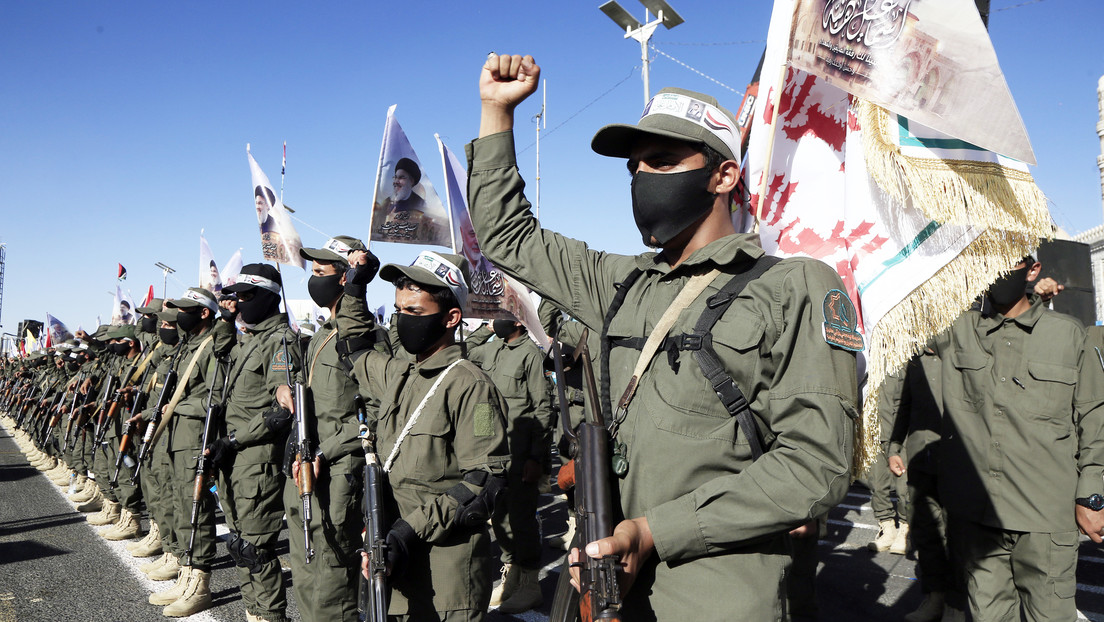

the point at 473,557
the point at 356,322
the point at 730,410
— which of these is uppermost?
the point at 356,322

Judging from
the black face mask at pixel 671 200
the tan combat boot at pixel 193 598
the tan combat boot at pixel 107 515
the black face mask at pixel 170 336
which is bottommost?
the tan combat boot at pixel 193 598

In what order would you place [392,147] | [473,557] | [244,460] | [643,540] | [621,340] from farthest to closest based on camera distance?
[392,147] < [244,460] < [473,557] < [621,340] < [643,540]

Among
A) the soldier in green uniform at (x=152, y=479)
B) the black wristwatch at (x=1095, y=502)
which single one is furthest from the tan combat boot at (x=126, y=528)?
the black wristwatch at (x=1095, y=502)

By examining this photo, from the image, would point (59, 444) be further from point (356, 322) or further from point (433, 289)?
point (433, 289)

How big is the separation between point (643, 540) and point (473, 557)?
187 centimetres

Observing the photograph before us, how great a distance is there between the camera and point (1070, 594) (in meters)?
3.92

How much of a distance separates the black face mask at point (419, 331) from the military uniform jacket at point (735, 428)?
1.98 m

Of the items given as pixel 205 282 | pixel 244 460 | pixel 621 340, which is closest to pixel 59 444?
pixel 205 282

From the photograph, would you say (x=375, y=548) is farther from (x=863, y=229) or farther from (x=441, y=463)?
(x=863, y=229)

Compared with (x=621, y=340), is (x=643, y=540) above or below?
below

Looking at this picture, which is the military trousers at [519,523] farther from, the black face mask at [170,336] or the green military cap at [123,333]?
the green military cap at [123,333]

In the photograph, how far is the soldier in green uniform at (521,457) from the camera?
6.27 m

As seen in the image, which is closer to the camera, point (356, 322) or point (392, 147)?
point (356, 322)

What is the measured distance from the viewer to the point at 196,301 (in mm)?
7512
